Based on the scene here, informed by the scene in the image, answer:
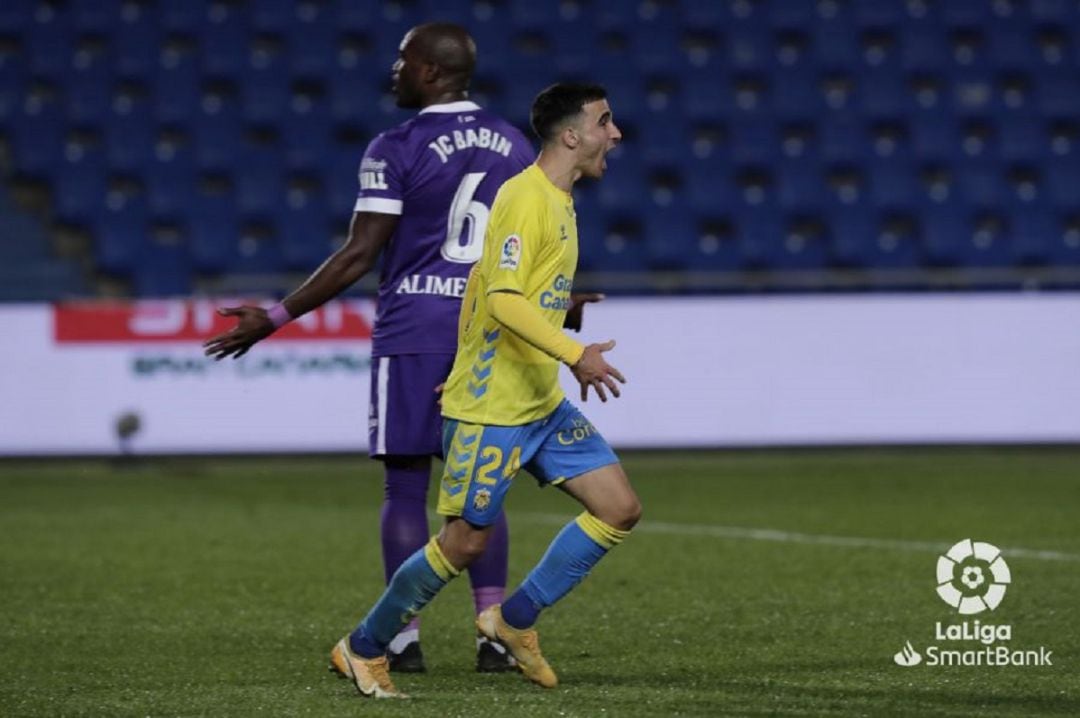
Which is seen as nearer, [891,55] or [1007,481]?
[1007,481]

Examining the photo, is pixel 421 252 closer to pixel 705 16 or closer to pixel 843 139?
pixel 843 139

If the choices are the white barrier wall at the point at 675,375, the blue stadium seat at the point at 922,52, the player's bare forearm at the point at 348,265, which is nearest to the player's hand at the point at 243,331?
the player's bare forearm at the point at 348,265

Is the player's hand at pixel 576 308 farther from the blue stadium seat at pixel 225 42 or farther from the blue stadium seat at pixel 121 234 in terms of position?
the blue stadium seat at pixel 225 42

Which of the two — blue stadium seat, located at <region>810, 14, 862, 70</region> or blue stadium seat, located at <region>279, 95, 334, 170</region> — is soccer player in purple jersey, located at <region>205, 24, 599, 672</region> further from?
blue stadium seat, located at <region>810, 14, 862, 70</region>

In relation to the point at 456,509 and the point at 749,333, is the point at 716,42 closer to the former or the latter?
the point at 749,333

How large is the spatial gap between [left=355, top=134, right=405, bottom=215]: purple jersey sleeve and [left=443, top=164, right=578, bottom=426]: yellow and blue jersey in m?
0.75

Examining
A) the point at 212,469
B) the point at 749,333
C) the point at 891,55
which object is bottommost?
the point at 212,469

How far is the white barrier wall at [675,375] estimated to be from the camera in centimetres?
1263

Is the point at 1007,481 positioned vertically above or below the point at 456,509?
below

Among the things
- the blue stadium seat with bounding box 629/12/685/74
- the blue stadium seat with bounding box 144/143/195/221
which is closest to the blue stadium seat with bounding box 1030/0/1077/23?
the blue stadium seat with bounding box 629/12/685/74

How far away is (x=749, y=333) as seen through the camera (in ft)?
42.4

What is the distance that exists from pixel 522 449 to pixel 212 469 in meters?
8.47

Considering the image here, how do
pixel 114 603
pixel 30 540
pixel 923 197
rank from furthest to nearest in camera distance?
1. pixel 923 197
2. pixel 30 540
3. pixel 114 603

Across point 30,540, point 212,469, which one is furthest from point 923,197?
point 30,540
